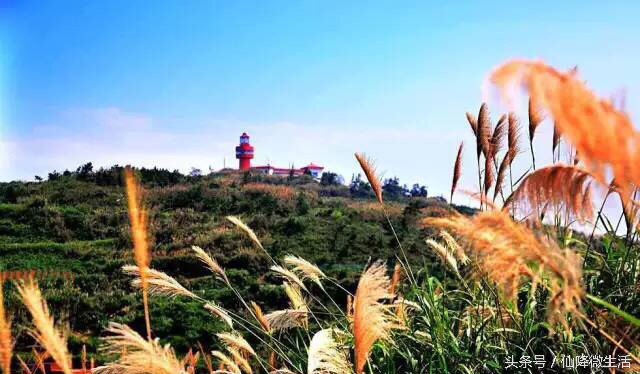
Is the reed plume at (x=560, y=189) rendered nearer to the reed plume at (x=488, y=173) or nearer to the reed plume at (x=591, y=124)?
the reed plume at (x=591, y=124)

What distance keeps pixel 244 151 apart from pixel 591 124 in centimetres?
4616

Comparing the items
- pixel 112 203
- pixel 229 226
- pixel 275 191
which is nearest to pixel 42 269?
pixel 229 226

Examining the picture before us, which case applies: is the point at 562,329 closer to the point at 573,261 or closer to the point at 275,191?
the point at 573,261

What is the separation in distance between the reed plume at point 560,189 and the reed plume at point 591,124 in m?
0.24

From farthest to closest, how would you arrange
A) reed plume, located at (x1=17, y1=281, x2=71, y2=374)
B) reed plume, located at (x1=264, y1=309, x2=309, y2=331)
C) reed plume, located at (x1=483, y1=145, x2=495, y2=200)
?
reed plume, located at (x1=483, y1=145, x2=495, y2=200) → reed plume, located at (x1=264, y1=309, x2=309, y2=331) → reed plume, located at (x1=17, y1=281, x2=71, y2=374)

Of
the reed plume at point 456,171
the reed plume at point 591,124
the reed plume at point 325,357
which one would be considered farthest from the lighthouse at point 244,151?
the reed plume at point 591,124

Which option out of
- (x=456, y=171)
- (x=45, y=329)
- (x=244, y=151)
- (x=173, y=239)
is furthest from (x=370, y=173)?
(x=244, y=151)

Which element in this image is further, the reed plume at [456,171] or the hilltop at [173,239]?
the hilltop at [173,239]

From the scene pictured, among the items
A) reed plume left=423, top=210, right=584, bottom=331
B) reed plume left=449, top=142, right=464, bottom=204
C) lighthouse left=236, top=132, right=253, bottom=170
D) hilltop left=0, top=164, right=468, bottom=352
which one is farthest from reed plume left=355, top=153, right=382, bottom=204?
lighthouse left=236, top=132, right=253, bottom=170

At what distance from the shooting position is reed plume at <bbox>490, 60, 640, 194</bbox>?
102 centimetres

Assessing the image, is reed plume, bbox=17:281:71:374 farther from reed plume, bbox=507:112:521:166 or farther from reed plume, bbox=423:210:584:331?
reed plume, bbox=507:112:521:166

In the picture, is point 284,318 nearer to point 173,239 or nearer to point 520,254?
point 520,254

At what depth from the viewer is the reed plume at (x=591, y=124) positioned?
3.35 ft

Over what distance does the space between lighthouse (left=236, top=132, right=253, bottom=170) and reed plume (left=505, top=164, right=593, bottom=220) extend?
45.7 meters
